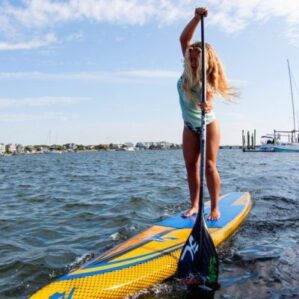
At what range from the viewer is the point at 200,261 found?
3.43 metres

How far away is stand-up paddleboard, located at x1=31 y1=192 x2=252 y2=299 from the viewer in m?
3.03

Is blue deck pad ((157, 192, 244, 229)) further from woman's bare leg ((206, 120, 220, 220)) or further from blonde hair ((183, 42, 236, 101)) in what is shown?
blonde hair ((183, 42, 236, 101))

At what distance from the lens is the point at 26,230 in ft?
20.2

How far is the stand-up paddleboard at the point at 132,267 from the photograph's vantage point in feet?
9.95

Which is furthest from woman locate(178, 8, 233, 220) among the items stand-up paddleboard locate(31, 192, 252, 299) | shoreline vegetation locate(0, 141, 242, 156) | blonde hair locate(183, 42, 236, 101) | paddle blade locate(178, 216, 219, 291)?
shoreline vegetation locate(0, 141, 242, 156)

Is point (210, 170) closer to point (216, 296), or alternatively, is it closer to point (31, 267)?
point (216, 296)

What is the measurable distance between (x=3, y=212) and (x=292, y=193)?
20.8 ft

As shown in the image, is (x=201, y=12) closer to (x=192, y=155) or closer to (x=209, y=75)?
(x=209, y=75)

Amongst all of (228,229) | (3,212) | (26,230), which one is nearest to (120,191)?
(3,212)

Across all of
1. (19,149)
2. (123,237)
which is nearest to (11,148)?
(19,149)

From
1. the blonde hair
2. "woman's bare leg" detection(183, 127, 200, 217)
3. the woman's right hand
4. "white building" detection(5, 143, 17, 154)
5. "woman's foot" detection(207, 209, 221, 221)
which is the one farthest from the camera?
"white building" detection(5, 143, 17, 154)

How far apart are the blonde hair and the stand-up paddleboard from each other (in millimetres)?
1622

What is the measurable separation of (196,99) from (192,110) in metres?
0.15

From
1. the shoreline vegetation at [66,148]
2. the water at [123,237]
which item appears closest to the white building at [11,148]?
the shoreline vegetation at [66,148]
